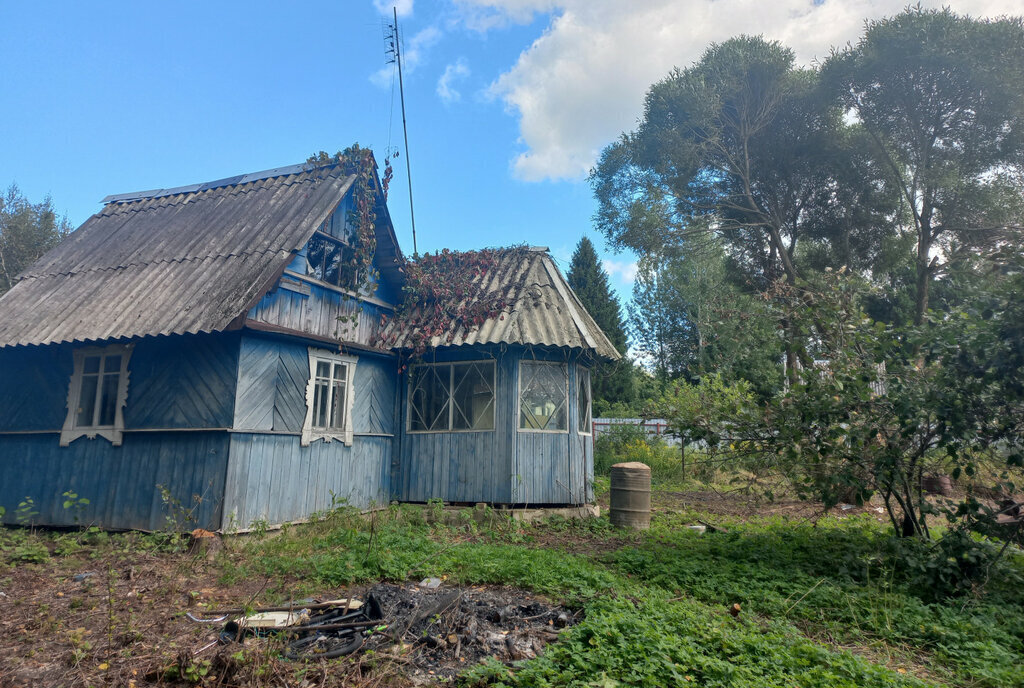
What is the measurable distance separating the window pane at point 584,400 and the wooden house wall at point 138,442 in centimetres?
608

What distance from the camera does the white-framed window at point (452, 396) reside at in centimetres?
1077

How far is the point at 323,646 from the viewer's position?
4520mm

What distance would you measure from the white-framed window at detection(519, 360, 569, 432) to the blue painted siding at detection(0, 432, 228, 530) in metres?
4.85

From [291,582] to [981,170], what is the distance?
1943cm

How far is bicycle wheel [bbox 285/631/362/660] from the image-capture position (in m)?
4.32

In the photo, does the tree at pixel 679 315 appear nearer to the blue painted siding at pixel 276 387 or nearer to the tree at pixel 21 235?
the blue painted siding at pixel 276 387

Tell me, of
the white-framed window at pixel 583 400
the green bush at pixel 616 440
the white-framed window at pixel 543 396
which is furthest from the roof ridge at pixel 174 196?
the green bush at pixel 616 440

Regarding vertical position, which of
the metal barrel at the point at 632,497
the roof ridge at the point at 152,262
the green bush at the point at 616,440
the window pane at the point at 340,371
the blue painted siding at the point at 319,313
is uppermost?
the roof ridge at the point at 152,262

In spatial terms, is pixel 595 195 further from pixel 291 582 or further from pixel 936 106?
pixel 291 582

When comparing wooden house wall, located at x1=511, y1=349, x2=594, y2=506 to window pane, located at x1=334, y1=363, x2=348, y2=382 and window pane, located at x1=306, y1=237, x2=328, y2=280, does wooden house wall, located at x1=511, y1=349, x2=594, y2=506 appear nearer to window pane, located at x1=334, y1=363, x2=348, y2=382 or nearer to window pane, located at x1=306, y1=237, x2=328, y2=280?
→ window pane, located at x1=334, y1=363, x2=348, y2=382

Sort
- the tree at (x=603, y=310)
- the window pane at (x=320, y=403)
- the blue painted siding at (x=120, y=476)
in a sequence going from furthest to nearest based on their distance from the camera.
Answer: the tree at (x=603, y=310) < the window pane at (x=320, y=403) < the blue painted siding at (x=120, y=476)

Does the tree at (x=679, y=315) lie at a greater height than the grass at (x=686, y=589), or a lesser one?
greater

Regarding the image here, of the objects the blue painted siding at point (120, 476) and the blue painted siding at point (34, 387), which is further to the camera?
the blue painted siding at point (34, 387)

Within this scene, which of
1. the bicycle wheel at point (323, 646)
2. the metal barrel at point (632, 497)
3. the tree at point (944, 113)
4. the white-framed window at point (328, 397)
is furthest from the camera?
the tree at point (944, 113)
